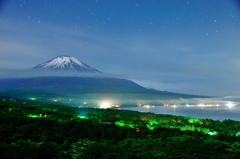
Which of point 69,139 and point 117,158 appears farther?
point 69,139

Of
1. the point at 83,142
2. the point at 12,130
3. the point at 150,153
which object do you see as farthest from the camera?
the point at 12,130

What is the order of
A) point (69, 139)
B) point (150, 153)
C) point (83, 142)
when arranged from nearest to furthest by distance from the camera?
point (150, 153)
point (83, 142)
point (69, 139)

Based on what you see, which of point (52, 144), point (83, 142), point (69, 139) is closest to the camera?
point (52, 144)

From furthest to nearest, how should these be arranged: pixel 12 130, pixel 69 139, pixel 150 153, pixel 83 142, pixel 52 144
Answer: pixel 12 130 < pixel 69 139 < pixel 83 142 < pixel 52 144 < pixel 150 153

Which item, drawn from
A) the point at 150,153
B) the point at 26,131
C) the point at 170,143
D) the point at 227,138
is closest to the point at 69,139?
the point at 26,131

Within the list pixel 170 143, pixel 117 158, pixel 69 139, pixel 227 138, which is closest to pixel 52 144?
pixel 69 139

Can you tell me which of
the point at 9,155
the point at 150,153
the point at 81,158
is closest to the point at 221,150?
the point at 150,153

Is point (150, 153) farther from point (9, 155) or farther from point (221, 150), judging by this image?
point (9, 155)

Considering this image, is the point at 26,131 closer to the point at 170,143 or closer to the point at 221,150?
the point at 170,143

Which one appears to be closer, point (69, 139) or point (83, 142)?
point (83, 142)
